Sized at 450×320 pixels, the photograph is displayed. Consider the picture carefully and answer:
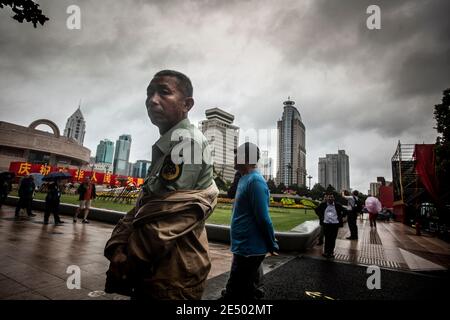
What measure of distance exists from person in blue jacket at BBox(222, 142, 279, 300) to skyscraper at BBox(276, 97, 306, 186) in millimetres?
127937

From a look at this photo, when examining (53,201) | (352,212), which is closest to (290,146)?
(352,212)

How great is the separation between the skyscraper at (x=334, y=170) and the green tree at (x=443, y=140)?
149 metres

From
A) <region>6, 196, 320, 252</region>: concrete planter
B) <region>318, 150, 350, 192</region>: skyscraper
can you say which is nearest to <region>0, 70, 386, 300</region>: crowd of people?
<region>6, 196, 320, 252</region>: concrete planter

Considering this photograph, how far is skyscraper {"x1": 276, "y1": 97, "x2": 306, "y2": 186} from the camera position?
134 m

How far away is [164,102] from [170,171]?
0.47 metres

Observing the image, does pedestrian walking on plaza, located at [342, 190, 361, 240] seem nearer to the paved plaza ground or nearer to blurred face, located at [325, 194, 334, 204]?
the paved plaza ground

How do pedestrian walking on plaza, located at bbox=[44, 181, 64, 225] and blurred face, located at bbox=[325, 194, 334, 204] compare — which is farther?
pedestrian walking on plaza, located at bbox=[44, 181, 64, 225]

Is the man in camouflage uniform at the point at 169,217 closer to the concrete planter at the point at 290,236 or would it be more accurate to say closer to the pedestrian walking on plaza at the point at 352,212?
the concrete planter at the point at 290,236

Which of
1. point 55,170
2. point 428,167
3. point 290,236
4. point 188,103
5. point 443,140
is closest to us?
point 188,103

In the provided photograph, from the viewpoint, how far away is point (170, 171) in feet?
4.25

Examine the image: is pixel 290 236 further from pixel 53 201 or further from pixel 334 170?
pixel 334 170

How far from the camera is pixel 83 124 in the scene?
647 ft

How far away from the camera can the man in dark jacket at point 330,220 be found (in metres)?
6.17
